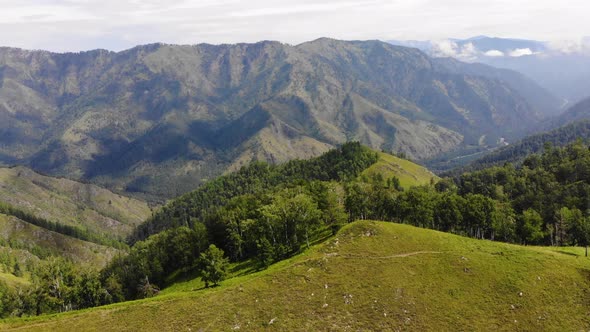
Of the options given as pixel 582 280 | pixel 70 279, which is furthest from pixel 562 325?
pixel 70 279

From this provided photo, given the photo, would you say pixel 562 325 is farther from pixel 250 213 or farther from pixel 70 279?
pixel 70 279

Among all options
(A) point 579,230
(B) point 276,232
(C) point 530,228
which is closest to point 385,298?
(B) point 276,232

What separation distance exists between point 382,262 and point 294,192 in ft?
277

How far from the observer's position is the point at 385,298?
78500mm

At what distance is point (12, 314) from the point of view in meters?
128

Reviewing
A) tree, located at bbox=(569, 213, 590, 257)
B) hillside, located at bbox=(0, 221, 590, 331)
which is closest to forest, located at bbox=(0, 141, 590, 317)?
tree, located at bbox=(569, 213, 590, 257)

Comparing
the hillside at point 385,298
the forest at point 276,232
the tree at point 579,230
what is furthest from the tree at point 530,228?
the hillside at point 385,298

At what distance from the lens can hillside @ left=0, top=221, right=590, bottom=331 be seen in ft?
240

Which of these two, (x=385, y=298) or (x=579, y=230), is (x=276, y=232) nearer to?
(x=385, y=298)

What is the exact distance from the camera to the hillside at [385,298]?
240ft

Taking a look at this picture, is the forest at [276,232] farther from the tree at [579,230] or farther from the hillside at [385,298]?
the hillside at [385,298]

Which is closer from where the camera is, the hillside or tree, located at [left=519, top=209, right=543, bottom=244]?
the hillside

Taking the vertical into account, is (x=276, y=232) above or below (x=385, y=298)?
below

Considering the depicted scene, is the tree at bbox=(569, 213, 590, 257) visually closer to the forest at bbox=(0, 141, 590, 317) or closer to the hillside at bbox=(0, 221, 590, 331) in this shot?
the forest at bbox=(0, 141, 590, 317)
